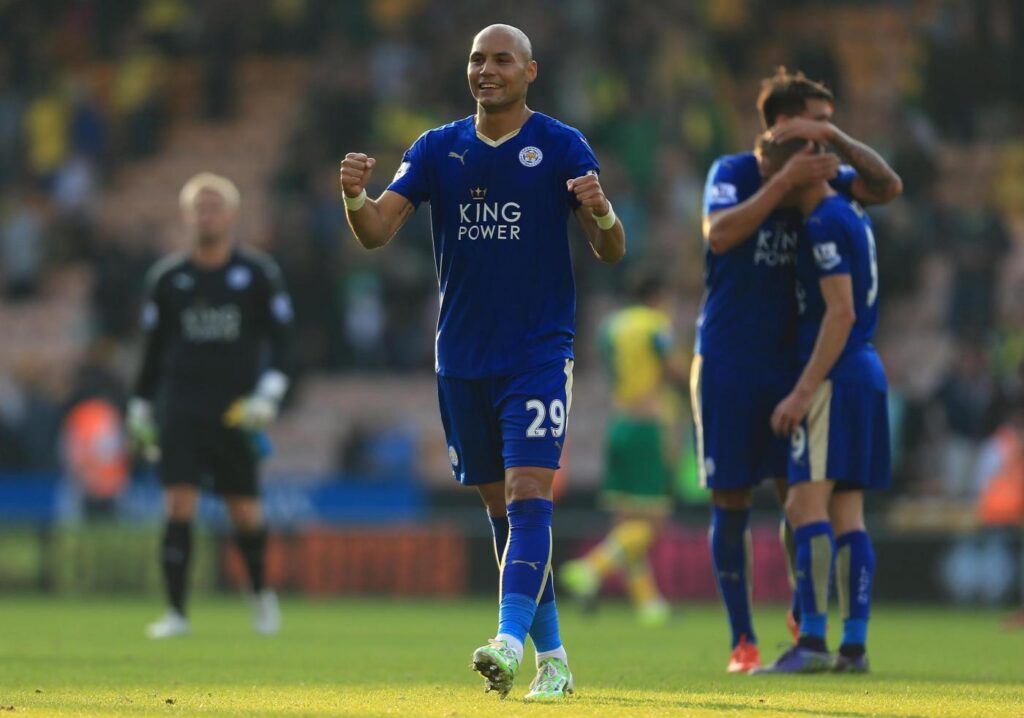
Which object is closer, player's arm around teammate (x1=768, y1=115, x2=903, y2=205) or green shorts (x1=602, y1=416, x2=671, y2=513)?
player's arm around teammate (x1=768, y1=115, x2=903, y2=205)

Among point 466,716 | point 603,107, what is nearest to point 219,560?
point 603,107

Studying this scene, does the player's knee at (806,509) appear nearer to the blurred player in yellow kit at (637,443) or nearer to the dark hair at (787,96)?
the dark hair at (787,96)

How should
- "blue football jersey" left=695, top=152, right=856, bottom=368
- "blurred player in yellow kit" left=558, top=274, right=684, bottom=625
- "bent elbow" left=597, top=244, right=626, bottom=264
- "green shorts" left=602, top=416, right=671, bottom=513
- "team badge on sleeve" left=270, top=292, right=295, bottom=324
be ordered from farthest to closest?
"green shorts" left=602, top=416, right=671, bottom=513, "blurred player in yellow kit" left=558, top=274, right=684, bottom=625, "team badge on sleeve" left=270, top=292, right=295, bottom=324, "blue football jersey" left=695, top=152, right=856, bottom=368, "bent elbow" left=597, top=244, right=626, bottom=264

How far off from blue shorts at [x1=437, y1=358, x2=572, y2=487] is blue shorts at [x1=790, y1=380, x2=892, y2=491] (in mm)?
1532

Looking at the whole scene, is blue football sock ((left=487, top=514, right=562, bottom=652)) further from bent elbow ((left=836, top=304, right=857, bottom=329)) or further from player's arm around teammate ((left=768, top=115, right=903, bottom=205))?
player's arm around teammate ((left=768, top=115, right=903, bottom=205))

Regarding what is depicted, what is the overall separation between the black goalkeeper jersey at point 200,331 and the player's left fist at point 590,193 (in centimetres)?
540

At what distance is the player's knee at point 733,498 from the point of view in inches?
323

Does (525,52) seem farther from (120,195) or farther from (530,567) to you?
(120,195)

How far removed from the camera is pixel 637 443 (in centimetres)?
1417

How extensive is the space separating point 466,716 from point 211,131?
19.7m

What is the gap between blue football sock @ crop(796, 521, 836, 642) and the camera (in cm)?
782

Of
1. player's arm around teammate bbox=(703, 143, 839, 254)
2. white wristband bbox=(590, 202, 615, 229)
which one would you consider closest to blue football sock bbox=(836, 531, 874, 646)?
player's arm around teammate bbox=(703, 143, 839, 254)

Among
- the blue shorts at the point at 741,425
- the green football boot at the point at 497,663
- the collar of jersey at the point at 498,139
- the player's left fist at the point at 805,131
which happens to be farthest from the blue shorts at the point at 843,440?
the green football boot at the point at 497,663

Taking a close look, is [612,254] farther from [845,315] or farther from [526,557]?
[845,315]
